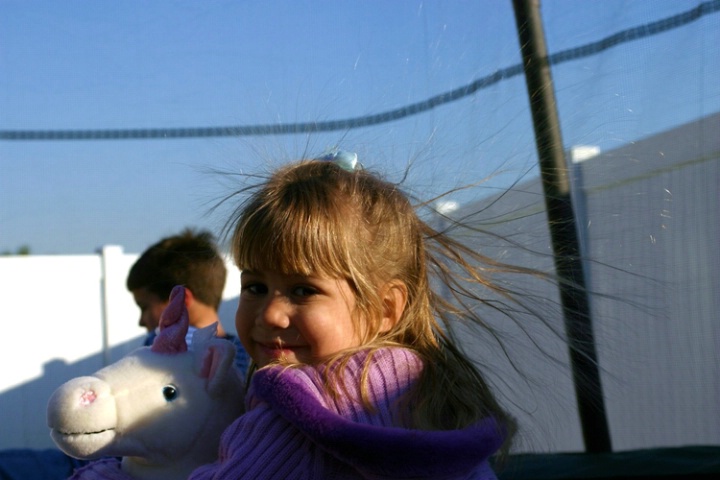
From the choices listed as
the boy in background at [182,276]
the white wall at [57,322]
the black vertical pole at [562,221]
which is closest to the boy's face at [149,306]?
the boy in background at [182,276]

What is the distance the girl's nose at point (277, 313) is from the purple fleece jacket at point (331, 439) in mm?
59

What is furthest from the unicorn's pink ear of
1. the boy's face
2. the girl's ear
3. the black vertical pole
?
the boy's face

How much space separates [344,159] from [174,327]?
0.30m

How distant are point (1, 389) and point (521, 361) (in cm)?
245

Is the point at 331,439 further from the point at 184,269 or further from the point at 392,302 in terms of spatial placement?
the point at 184,269

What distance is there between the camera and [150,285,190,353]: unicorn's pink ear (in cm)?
102

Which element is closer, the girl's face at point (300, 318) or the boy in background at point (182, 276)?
A: the girl's face at point (300, 318)

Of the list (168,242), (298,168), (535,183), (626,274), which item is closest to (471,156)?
(535,183)

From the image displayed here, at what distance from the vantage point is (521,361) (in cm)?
128

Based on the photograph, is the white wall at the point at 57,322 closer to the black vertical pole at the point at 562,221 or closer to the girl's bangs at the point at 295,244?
the black vertical pole at the point at 562,221

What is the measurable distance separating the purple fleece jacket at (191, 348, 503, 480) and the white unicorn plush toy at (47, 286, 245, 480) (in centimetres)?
8

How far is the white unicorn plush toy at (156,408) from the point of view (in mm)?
932

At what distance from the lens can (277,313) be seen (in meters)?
0.94

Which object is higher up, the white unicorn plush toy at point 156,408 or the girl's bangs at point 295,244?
the girl's bangs at point 295,244
